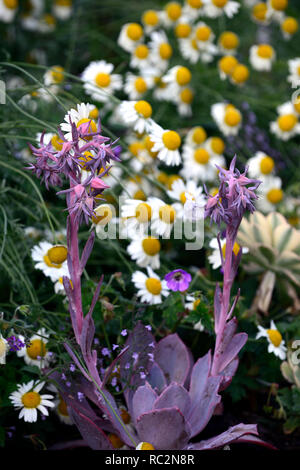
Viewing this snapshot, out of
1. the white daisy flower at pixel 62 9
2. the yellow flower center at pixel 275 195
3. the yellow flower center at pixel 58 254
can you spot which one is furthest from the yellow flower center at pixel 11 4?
the yellow flower center at pixel 58 254

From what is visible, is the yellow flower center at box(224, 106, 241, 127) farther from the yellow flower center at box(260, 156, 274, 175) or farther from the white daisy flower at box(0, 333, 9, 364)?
the white daisy flower at box(0, 333, 9, 364)

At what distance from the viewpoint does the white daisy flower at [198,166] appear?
151 cm

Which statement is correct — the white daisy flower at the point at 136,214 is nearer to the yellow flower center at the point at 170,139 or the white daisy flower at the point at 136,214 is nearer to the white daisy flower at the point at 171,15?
the yellow flower center at the point at 170,139

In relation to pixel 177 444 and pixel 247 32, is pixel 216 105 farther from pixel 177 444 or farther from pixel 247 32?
pixel 177 444

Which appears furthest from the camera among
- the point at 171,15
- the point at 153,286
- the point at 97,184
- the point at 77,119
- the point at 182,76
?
the point at 171,15

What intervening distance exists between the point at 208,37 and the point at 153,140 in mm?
738

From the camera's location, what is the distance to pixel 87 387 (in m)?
0.91

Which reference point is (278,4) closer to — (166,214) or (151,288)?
(166,214)

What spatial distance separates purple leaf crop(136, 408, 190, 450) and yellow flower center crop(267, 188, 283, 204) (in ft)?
2.54

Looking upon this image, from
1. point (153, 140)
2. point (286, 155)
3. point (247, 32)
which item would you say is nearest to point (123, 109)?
point (153, 140)

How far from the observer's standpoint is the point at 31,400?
93cm

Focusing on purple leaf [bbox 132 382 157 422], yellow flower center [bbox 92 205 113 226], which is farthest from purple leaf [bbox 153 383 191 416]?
yellow flower center [bbox 92 205 113 226]

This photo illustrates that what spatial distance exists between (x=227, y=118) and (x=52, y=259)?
0.76 m

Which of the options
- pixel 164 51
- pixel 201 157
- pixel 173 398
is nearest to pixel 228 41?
pixel 164 51
